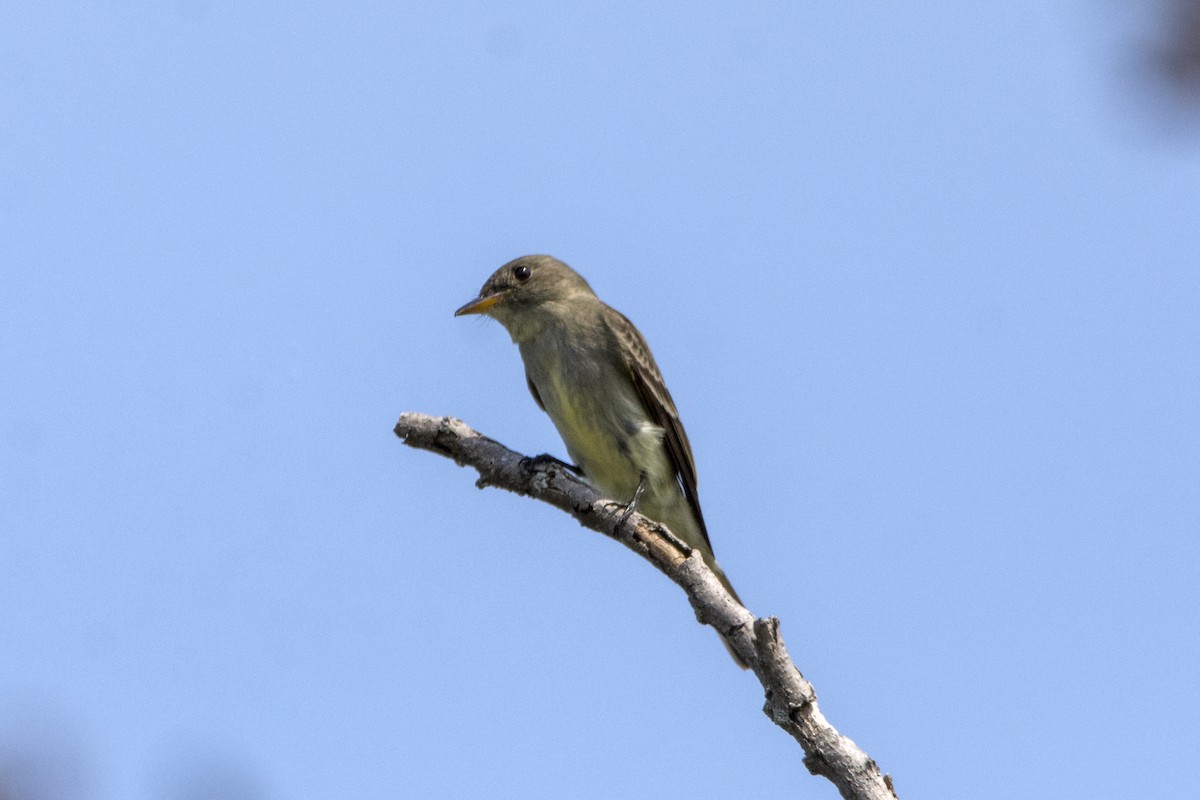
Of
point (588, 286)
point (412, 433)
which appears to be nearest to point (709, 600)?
point (412, 433)

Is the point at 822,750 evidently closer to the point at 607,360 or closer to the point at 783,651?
the point at 783,651

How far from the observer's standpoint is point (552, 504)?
6938 millimetres

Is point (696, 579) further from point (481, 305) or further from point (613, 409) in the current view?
point (481, 305)

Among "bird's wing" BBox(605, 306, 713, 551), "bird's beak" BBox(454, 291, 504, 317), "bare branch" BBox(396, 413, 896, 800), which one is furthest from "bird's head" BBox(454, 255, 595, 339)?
"bare branch" BBox(396, 413, 896, 800)

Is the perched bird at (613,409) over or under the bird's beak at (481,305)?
under

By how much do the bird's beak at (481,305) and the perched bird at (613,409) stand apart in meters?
0.24

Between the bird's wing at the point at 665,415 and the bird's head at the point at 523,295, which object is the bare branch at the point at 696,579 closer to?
the bird's wing at the point at 665,415

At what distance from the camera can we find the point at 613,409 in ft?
30.4

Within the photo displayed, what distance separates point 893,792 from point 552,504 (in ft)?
9.16

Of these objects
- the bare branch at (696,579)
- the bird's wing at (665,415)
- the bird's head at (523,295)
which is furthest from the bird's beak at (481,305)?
the bare branch at (696,579)

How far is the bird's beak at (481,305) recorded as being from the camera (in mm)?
10016

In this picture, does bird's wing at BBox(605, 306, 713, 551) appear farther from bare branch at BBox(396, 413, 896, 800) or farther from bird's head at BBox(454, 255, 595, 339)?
bare branch at BBox(396, 413, 896, 800)

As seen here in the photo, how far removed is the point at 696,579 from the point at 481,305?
4704mm

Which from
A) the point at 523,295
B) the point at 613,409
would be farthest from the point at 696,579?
the point at 523,295
